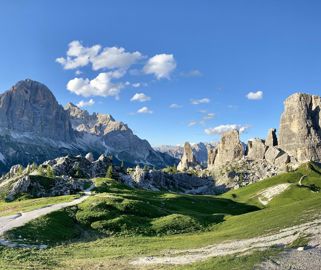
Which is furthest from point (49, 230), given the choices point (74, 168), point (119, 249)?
point (74, 168)

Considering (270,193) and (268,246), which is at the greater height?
(270,193)

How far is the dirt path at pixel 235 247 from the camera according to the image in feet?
139

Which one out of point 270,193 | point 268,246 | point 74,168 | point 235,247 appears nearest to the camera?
point 268,246

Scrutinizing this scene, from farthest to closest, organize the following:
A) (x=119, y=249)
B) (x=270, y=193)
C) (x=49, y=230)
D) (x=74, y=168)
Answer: (x=74, y=168) < (x=270, y=193) < (x=49, y=230) < (x=119, y=249)

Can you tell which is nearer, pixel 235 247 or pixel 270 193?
pixel 235 247

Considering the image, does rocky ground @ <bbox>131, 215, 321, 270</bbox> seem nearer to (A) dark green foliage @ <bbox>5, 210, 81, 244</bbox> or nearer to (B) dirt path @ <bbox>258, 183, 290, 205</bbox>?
(A) dark green foliage @ <bbox>5, 210, 81, 244</bbox>

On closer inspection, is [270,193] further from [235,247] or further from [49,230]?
[235,247]

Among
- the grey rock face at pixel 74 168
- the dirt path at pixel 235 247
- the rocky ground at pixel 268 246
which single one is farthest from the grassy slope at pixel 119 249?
the grey rock face at pixel 74 168

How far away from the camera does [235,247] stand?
1770 inches

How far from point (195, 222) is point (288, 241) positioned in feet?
120

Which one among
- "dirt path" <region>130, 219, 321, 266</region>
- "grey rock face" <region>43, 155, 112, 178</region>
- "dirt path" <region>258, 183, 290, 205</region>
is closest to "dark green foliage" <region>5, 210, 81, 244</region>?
"dirt path" <region>130, 219, 321, 266</region>

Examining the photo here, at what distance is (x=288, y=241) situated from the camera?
42.7m

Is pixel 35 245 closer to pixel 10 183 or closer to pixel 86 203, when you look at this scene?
pixel 86 203

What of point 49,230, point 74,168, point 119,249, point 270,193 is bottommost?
point 270,193
